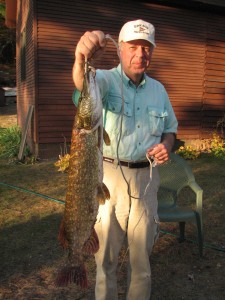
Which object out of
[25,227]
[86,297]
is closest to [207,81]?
[25,227]

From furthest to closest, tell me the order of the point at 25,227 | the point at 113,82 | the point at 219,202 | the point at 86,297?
the point at 219,202
the point at 25,227
the point at 86,297
the point at 113,82

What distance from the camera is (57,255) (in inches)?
182

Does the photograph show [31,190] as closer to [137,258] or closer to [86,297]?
[86,297]

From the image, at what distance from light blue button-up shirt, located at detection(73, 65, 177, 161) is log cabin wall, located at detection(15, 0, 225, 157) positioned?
Answer: 676 centimetres

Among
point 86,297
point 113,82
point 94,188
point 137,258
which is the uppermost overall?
point 113,82

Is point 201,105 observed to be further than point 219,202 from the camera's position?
Yes

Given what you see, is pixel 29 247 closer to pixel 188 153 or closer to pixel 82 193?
pixel 82 193

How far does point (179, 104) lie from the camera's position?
11.1 metres

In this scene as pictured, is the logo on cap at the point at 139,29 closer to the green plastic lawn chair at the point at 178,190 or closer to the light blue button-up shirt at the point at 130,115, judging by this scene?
the light blue button-up shirt at the point at 130,115

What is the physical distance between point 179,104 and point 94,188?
29.8ft

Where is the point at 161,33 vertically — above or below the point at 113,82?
above

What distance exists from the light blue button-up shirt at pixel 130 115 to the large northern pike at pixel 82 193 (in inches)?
15.8

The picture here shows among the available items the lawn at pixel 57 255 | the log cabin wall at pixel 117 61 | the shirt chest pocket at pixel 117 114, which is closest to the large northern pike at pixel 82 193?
the shirt chest pocket at pixel 117 114

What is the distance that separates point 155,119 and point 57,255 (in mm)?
2559
